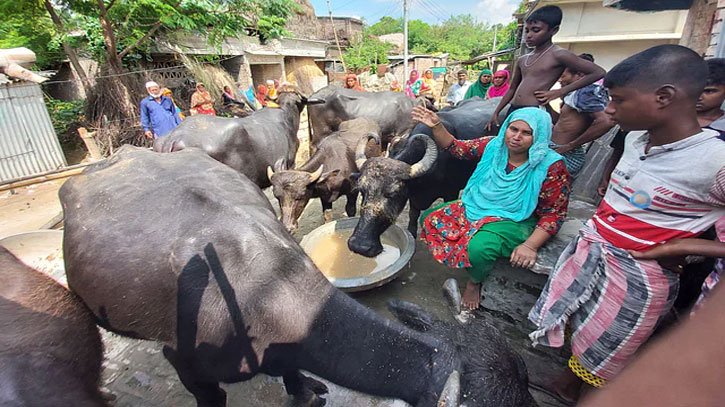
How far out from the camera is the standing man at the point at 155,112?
6.78 metres

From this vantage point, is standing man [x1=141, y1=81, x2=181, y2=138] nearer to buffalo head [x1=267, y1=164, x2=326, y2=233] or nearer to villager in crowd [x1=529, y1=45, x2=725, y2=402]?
buffalo head [x1=267, y1=164, x2=326, y2=233]

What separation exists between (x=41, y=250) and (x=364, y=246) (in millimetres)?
3346

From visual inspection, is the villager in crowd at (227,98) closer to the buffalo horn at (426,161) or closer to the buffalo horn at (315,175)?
the buffalo horn at (315,175)

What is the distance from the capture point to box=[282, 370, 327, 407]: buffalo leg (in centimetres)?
251

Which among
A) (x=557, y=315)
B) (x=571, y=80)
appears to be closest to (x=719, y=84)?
(x=571, y=80)

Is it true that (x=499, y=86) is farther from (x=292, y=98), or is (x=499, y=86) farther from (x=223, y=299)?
(x=223, y=299)

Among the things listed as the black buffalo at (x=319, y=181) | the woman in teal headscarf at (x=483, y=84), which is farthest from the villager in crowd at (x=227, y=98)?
the woman in teal headscarf at (x=483, y=84)

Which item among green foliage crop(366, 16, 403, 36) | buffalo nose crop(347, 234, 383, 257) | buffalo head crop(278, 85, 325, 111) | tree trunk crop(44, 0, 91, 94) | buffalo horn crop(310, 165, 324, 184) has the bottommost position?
buffalo nose crop(347, 234, 383, 257)

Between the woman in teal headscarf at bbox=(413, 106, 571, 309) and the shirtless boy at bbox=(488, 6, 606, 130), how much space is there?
1172 millimetres

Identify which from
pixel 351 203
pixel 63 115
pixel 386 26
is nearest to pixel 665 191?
pixel 351 203

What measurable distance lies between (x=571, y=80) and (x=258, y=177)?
460 centimetres

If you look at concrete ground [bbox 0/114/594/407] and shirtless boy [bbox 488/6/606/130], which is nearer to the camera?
concrete ground [bbox 0/114/594/407]

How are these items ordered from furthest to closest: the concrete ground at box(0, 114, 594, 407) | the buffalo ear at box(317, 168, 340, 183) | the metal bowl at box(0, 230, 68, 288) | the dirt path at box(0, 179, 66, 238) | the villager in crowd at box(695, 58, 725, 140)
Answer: the dirt path at box(0, 179, 66, 238), the buffalo ear at box(317, 168, 340, 183), the metal bowl at box(0, 230, 68, 288), the concrete ground at box(0, 114, 594, 407), the villager in crowd at box(695, 58, 725, 140)

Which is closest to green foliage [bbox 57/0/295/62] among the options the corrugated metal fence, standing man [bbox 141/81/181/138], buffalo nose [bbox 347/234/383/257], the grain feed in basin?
the corrugated metal fence
